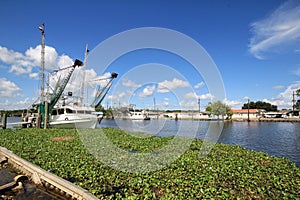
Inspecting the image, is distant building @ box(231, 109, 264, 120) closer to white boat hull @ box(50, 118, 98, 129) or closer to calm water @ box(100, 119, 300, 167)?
calm water @ box(100, 119, 300, 167)

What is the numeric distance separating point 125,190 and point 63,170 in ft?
8.83

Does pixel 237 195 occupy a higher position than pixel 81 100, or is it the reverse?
pixel 81 100

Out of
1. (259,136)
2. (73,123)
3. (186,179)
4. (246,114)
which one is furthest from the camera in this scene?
(246,114)

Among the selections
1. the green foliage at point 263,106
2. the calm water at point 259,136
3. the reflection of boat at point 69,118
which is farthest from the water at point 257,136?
the green foliage at point 263,106

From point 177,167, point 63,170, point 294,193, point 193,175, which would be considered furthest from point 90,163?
point 294,193

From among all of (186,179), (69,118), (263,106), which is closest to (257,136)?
(186,179)

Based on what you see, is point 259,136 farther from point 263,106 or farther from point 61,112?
point 263,106

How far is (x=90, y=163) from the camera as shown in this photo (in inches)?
297

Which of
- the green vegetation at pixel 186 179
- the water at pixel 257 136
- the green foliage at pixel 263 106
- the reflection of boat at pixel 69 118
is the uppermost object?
the green foliage at pixel 263 106

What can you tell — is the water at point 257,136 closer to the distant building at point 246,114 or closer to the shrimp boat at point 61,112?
the shrimp boat at point 61,112

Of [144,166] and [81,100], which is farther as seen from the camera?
[81,100]

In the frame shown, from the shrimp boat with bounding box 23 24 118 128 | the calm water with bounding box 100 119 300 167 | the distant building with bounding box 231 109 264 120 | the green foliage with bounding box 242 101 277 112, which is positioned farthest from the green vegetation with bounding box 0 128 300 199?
the green foliage with bounding box 242 101 277 112

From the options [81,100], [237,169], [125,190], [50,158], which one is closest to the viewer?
[125,190]

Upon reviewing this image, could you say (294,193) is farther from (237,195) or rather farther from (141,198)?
(141,198)
